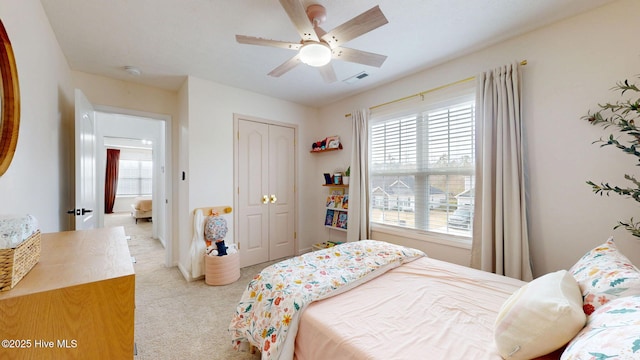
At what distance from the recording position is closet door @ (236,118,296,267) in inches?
134

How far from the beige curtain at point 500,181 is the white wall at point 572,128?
0.12 metres

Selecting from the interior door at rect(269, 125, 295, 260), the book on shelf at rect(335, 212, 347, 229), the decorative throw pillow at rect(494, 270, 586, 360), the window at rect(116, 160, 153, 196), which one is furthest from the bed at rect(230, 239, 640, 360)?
the window at rect(116, 160, 153, 196)

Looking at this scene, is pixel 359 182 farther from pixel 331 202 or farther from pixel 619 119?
pixel 619 119

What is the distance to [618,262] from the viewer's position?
1.05 m

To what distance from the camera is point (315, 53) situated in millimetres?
1711

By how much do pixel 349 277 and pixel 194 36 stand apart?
2.36 metres

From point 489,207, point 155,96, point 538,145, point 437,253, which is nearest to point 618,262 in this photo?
point 489,207

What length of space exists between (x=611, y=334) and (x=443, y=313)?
69 cm

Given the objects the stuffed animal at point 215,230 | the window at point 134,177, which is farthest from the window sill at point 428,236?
the window at point 134,177

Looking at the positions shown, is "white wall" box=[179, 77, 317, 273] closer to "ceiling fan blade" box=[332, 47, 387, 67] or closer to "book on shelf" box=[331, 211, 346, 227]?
"book on shelf" box=[331, 211, 346, 227]

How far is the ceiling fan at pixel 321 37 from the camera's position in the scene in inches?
55.4

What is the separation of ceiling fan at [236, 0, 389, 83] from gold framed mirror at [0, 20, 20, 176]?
109cm

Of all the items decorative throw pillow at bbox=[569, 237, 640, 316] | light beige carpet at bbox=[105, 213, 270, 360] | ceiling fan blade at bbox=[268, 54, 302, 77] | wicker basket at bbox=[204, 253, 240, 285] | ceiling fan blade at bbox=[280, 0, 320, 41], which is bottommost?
light beige carpet at bbox=[105, 213, 270, 360]

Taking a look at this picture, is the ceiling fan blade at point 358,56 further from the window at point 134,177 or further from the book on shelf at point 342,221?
the window at point 134,177
